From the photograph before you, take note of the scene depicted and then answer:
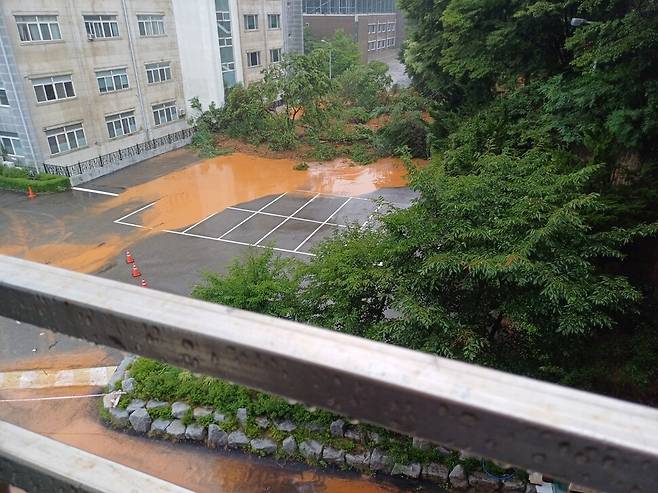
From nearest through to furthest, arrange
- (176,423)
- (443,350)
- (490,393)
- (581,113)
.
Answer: (490,393), (443,350), (176,423), (581,113)

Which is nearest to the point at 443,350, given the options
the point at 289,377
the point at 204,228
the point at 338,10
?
the point at 289,377

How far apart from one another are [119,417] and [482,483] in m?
4.57

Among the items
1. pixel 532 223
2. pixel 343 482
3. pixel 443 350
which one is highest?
pixel 532 223

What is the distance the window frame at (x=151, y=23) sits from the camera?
18047mm

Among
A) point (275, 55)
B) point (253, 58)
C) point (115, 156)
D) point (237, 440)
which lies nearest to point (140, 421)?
point (237, 440)

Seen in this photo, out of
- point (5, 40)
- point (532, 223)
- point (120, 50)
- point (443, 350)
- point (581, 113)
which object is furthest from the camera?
point (120, 50)

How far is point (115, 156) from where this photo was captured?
56.5 ft

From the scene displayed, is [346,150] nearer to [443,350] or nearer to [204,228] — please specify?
[204,228]

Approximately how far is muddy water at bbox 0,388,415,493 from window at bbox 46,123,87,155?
1170cm

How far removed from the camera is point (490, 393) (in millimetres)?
554

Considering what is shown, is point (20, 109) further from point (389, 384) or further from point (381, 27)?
point (381, 27)

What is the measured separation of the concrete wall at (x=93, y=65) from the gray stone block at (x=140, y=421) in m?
12.5

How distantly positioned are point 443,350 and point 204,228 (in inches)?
338

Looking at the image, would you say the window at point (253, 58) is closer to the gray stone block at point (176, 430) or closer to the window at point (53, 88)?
the window at point (53, 88)
